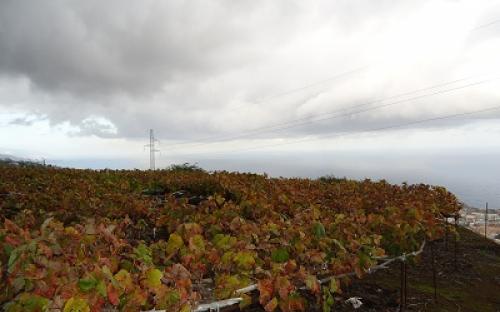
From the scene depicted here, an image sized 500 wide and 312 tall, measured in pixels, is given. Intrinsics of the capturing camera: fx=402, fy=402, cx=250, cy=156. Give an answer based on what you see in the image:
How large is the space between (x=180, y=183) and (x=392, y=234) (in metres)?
7.39

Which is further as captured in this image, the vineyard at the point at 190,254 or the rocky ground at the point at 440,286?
the rocky ground at the point at 440,286

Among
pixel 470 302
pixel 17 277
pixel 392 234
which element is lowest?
pixel 470 302

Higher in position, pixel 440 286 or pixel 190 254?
pixel 190 254

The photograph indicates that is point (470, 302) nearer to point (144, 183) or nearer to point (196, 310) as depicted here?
point (196, 310)

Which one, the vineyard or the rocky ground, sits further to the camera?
the rocky ground

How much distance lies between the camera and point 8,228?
13.7 ft

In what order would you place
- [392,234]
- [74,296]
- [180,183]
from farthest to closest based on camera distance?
[180,183] → [392,234] → [74,296]

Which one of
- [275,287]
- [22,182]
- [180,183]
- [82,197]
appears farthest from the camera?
[180,183]

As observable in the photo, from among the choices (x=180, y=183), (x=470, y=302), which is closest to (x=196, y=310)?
(x=470, y=302)

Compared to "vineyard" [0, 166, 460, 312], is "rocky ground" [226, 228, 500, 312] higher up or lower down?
lower down

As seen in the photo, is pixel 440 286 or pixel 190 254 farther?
pixel 440 286

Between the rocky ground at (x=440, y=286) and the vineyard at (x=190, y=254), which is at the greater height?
the vineyard at (x=190, y=254)

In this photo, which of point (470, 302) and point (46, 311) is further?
point (470, 302)

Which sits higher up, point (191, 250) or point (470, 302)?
point (191, 250)
